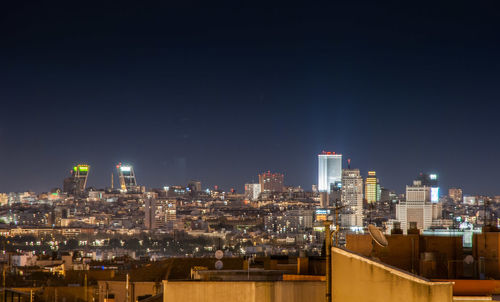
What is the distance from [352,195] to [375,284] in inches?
5998

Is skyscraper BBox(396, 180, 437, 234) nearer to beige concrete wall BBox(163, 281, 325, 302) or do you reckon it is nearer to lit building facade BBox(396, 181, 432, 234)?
lit building facade BBox(396, 181, 432, 234)

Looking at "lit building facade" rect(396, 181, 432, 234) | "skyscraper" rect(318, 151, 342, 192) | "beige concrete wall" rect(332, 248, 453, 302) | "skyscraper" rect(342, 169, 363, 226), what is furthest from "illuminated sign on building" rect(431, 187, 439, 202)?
"beige concrete wall" rect(332, 248, 453, 302)

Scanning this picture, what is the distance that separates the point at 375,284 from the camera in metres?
6.94

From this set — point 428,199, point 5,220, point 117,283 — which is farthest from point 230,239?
point 117,283

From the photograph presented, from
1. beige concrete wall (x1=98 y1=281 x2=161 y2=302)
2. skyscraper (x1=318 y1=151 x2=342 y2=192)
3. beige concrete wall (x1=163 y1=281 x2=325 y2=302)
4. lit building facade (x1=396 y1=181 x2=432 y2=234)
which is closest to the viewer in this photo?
beige concrete wall (x1=163 y1=281 x2=325 y2=302)

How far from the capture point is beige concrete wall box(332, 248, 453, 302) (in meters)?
6.71

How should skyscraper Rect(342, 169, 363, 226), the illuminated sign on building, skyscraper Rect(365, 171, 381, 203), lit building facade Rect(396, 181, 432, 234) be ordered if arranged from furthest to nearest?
Answer: skyscraper Rect(365, 171, 381, 203) < skyscraper Rect(342, 169, 363, 226) < the illuminated sign on building < lit building facade Rect(396, 181, 432, 234)

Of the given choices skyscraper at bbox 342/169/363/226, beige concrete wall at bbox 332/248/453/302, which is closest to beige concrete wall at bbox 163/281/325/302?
beige concrete wall at bbox 332/248/453/302

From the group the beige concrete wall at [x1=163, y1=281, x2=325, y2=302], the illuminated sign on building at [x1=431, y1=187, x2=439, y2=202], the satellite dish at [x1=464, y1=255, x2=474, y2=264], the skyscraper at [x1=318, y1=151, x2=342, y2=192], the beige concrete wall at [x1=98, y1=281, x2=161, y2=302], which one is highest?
the skyscraper at [x1=318, y1=151, x2=342, y2=192]

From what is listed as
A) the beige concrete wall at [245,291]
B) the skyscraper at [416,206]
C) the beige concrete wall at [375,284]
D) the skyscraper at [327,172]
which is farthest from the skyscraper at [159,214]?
the beige concrete wall at [375,284]

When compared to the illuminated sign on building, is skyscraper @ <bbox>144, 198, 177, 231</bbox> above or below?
below

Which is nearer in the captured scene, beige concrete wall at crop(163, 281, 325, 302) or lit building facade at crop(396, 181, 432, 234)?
beige concrete wall at crop(163, 281, 325, 302)

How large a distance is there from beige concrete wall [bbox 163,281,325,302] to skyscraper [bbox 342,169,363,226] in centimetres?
12300

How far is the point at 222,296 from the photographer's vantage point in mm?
7680
